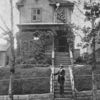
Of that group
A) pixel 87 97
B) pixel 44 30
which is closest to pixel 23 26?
pixel 44 30

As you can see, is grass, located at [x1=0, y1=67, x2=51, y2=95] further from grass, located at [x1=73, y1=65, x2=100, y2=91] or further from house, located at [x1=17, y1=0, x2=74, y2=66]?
house, located at [x1=17, y1=0, x2=74, y2=66]

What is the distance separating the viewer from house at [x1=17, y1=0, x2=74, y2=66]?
30.7 meters

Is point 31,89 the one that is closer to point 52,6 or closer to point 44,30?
point 44,30

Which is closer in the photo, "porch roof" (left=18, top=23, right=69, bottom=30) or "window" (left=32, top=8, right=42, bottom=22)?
"porch roof" (left=18, top=23, right=69, bottom=30)

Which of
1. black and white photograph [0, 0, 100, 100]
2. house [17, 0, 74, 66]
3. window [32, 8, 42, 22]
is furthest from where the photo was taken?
window [32, 8, 42, 22]

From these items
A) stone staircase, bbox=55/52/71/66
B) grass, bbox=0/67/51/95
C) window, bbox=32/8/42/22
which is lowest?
grass, bbox=0/67/51/95

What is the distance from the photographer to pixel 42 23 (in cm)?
3194

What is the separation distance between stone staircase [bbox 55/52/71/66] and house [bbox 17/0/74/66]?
360 mm

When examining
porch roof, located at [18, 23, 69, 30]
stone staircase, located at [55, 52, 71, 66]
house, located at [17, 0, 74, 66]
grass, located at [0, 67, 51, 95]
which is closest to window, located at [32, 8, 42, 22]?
house, located at [17, 0, 74, 66]

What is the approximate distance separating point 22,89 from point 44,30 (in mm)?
13039

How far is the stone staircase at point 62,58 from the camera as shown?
89.0 ft

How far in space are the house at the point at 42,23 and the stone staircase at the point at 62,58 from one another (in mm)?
360

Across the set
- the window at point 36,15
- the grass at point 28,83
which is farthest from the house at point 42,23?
the grass at point 28,83

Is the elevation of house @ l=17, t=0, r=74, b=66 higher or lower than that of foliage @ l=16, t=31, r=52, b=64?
higher
